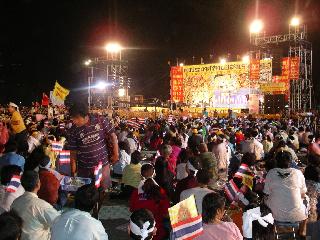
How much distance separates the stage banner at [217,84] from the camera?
133 feet

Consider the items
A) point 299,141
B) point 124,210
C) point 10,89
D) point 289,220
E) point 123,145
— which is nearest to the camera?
point 289,220

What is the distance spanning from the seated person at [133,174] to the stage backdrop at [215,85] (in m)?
28.4

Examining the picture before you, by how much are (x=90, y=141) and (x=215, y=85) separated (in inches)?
1549

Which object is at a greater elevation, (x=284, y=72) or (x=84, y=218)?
(x=284, y=72)

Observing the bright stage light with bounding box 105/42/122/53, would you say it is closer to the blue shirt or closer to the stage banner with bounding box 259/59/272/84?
the stage banner with bounding box 259/59/272/84

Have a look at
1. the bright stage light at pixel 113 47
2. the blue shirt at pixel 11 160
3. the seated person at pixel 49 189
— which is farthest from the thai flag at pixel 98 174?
the bright stage light at pixel 113 47

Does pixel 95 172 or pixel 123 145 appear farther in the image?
pixel 123 145

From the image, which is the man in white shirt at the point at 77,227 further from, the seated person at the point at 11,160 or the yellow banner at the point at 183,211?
the seated person at the point at 11,160

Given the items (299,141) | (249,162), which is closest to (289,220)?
(249,162)

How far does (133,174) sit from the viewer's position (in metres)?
8.27

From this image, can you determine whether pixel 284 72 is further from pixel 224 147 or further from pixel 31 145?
pixel 31 145

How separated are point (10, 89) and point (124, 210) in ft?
178

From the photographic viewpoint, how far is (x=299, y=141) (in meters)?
14.9

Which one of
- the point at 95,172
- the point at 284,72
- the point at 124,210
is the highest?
the point at 284,72
